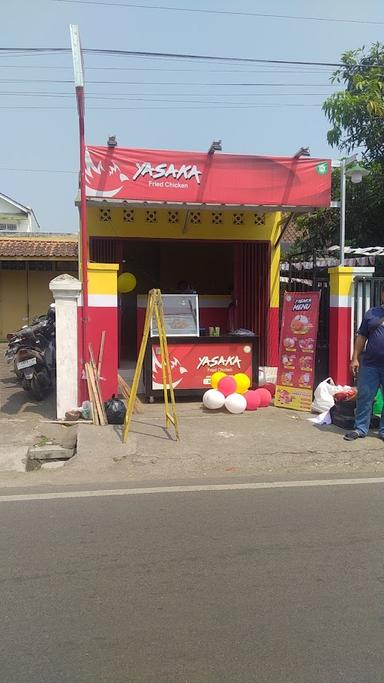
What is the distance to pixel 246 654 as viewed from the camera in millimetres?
2859

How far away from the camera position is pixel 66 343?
26.9 feet

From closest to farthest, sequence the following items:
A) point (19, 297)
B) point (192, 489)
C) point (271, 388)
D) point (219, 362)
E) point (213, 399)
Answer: point (192, 489) < point (213, 399) < point (219, 362) < point (271, 388) < point (19, 297)

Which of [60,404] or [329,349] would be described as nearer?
[60,404]

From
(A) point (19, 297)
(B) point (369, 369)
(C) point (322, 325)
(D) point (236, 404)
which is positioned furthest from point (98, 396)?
(A) point (19, 297)

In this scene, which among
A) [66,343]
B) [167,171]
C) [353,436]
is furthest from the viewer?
[167,171]

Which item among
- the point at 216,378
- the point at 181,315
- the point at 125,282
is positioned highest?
the point at 125,282

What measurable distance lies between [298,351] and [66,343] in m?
3.33

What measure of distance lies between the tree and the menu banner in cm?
412

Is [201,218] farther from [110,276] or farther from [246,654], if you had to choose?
[246,654]

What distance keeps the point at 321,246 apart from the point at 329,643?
12.1 meters

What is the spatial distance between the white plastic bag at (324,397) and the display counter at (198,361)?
1292mm

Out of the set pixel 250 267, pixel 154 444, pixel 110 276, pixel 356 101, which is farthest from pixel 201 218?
pixel 154 444

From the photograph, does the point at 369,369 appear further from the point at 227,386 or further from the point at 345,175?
the point at 345,175

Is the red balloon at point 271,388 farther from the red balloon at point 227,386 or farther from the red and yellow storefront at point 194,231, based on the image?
the red and yellow storefront at point 194,231
